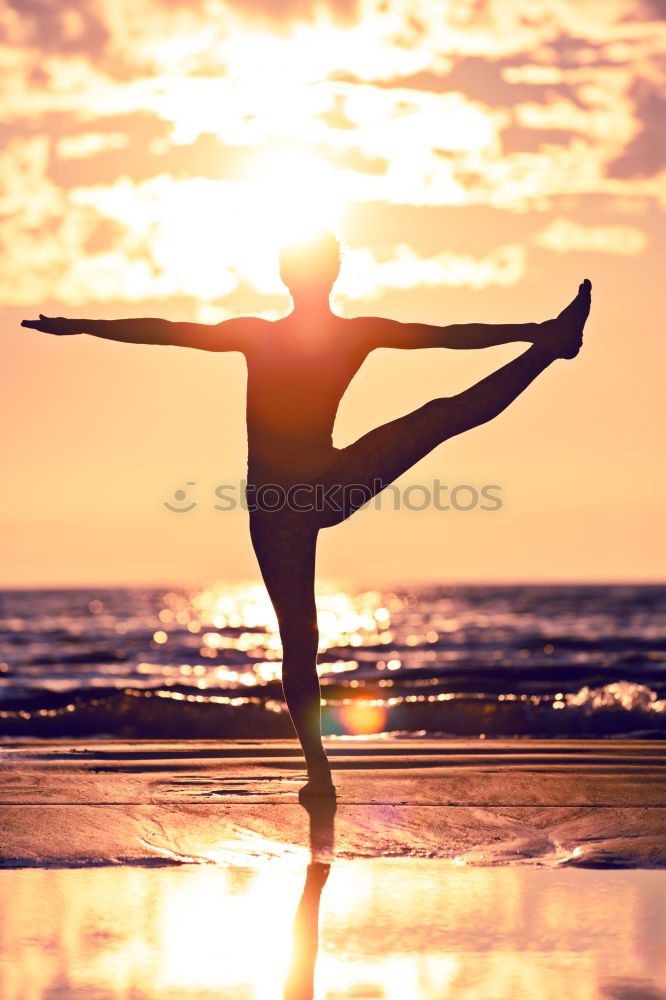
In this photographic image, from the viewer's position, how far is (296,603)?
5.57 m

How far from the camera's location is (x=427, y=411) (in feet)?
17.9

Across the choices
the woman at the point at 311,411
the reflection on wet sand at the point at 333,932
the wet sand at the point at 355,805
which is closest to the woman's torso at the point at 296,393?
the woman at the point at 311,411

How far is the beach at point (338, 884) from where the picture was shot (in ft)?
9.75

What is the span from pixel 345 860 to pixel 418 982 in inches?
53.3

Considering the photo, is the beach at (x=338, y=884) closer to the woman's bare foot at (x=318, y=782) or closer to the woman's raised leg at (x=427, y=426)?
the woman's bare foot at (x=318, y=782)

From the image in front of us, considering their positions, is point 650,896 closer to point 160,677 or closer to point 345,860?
point 345,860

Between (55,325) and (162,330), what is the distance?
0.46 m

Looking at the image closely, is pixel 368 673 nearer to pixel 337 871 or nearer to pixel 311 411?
pixel 311 411

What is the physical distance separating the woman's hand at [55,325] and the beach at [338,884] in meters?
1.96

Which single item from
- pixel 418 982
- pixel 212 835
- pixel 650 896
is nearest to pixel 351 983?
pixel 418 982

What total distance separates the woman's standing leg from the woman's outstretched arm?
2.46ft

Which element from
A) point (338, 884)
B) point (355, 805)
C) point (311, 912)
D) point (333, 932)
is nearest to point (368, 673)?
point (355, 805)

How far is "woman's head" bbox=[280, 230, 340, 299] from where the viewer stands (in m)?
5.65

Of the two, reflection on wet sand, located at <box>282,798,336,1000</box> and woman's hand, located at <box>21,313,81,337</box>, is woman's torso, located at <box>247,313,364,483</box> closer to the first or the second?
woman's hand, located at <box>21,313,81,337</box>
